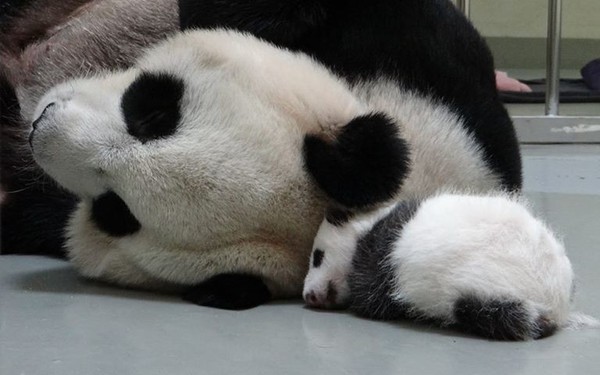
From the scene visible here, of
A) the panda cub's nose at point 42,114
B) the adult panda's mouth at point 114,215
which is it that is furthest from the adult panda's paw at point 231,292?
the panda cub's nose at point 42,114

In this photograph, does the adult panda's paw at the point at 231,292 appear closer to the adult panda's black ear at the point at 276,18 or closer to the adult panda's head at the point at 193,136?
the adult panda's head at the point at 193,136

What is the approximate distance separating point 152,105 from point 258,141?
153 mm

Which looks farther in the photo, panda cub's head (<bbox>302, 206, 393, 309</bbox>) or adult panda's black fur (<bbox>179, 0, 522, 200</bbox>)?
adult panda's black fur (<bbox>179, 0, 522, 200</bbox>)

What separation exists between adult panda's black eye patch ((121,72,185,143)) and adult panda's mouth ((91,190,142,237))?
0.10m

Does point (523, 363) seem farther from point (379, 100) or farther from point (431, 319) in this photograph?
point (379, 100)

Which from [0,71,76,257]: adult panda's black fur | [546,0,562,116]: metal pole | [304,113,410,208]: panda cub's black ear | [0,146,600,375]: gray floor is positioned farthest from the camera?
[546,0,562,116]: metal pole

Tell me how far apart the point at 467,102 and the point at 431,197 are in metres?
0.21

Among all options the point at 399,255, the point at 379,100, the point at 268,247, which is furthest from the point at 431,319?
the point at 379,100

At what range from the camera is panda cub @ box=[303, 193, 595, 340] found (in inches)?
40.9

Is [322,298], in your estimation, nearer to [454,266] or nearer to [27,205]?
[454,266]

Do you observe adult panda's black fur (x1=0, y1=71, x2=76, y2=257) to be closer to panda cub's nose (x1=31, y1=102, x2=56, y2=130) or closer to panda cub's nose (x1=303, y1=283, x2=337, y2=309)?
panda cub's nose (x1=31, y1=102, x2=56, y2=130)

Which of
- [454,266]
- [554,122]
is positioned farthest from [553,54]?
[454,266]

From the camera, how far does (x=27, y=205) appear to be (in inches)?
63.2

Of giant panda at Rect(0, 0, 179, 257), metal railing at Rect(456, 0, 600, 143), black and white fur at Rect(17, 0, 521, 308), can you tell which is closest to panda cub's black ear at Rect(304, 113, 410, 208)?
black and white fur at Rect(17, 0, 521, 308)
